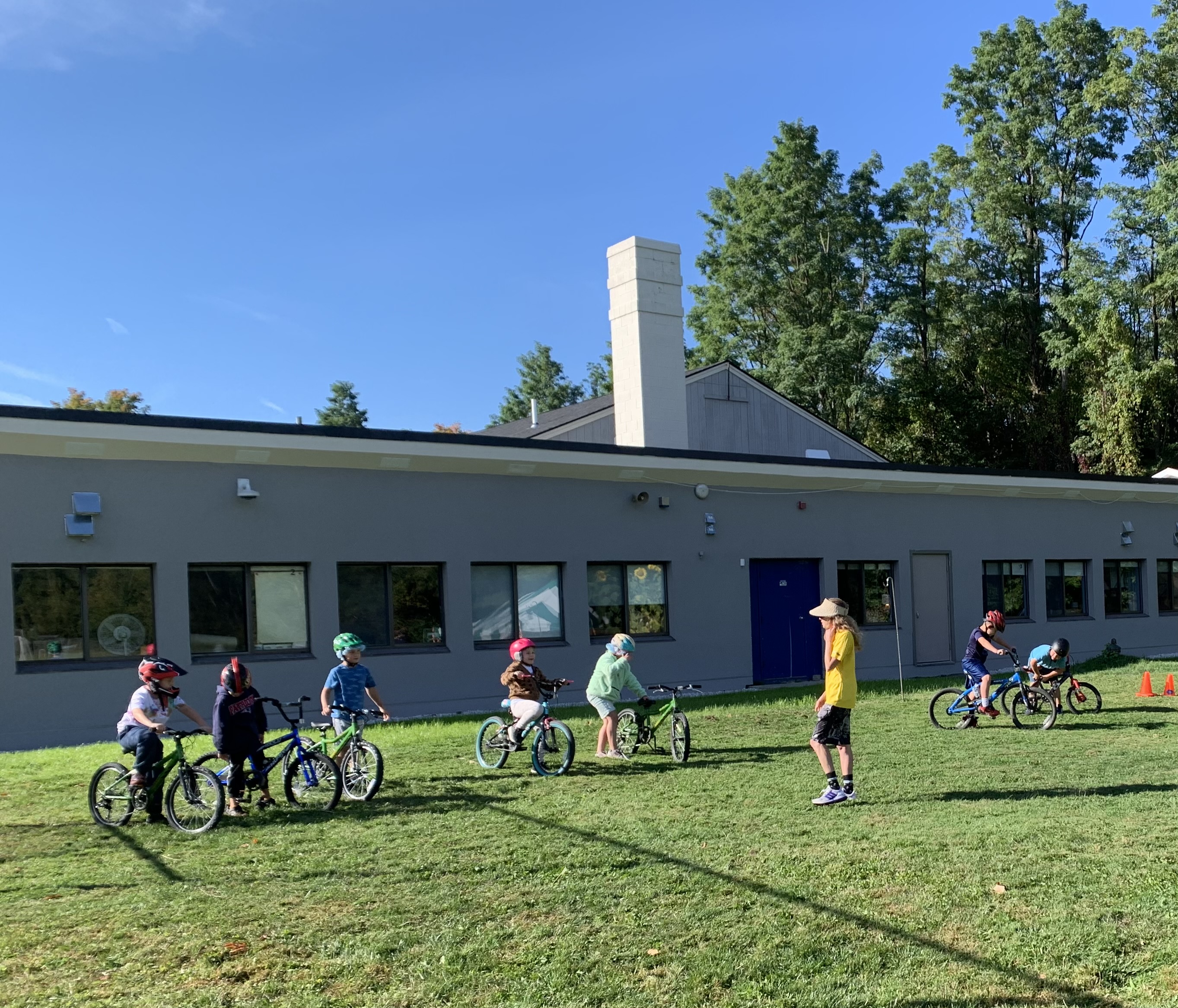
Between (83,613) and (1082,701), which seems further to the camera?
(1082,701)

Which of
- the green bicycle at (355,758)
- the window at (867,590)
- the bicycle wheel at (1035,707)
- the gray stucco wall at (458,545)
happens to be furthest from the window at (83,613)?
the window at (867,590)

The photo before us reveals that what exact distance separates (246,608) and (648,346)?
931cm

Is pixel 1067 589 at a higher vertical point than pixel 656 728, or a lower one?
higher

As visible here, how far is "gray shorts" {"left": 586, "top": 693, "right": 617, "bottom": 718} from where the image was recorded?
12.2 m

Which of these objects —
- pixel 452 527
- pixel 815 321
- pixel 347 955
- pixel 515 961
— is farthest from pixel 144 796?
pixel 815 321

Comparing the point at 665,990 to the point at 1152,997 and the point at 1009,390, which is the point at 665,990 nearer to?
the point at 1152,997

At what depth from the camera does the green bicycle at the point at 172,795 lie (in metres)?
9.20

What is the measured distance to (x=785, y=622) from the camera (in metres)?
21.8

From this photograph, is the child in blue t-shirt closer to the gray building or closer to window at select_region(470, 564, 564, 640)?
the gray building

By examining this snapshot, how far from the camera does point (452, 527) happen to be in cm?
1805

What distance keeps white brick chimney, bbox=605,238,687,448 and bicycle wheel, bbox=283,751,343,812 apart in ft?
41.4

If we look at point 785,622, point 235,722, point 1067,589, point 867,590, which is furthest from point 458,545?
point 1067,589

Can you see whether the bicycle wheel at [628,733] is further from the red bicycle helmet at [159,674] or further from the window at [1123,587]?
the window at [1123,587]

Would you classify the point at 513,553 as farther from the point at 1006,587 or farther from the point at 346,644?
the point at 1006,587
